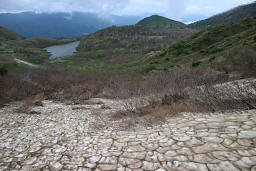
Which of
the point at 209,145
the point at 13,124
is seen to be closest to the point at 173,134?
the point at 209,145

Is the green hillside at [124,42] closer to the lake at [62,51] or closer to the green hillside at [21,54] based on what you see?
the lake at [62,51]

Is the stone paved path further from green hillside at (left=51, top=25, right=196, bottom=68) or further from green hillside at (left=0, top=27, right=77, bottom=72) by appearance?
green hillside at (left=51, top=25, right=196, bottom=68)

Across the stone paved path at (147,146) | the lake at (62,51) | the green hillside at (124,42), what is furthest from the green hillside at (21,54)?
the stone paved path at (147,146)

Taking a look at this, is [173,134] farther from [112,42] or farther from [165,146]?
[112,42]

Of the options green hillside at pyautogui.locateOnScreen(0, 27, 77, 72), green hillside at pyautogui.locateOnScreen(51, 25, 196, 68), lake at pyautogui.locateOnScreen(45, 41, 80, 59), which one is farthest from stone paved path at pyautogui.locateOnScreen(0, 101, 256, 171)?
lake at pyautogui.locateOnScreen(45, 41, 80, 59)

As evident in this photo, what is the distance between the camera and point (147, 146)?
3289 millimetres

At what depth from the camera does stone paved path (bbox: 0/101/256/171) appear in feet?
8.54

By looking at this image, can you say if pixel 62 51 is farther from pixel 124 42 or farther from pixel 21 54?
pixel 124 42

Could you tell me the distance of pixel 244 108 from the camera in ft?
14.4

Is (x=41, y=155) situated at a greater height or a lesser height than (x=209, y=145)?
lesser

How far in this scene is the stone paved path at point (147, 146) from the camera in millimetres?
2604

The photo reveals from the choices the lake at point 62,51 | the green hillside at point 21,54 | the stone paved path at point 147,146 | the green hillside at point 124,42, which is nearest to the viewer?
the stone paved path at point 147,146

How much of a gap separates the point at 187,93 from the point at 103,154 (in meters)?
4.68

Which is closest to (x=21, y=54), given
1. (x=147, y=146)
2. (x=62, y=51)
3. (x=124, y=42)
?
(x=62, y=51)
